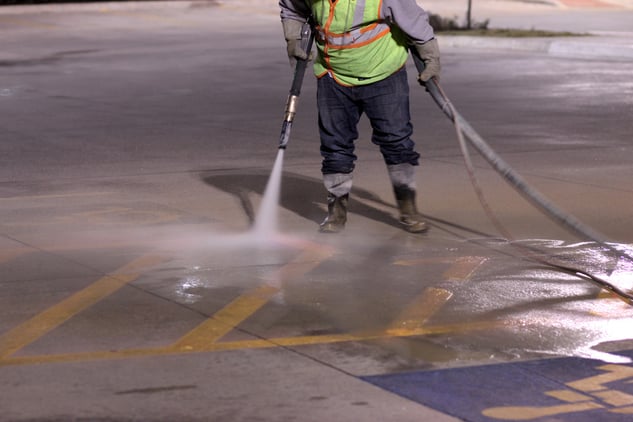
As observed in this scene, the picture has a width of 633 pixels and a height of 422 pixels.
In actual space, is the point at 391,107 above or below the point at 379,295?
above

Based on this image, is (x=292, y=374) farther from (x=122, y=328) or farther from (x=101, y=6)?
(x=101, y=6)

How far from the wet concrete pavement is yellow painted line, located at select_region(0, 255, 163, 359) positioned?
0.02 meters

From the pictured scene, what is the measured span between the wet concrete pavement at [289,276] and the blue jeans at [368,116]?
0.48 metres

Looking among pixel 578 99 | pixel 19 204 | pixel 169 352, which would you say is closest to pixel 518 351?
pixel 169 352

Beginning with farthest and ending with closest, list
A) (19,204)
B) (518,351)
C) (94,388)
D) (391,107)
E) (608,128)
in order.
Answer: (608,128), (19,204), (391,107), (518,351), (94,388)

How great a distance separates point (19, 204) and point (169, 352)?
13.3 ft

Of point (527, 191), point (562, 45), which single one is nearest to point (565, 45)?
point (562, 45)

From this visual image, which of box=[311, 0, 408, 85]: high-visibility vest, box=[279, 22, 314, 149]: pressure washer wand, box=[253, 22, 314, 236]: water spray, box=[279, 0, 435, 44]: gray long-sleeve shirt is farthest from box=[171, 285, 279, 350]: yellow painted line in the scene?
box=[279, 0, 435, 44]: gray long-sleeve shirt

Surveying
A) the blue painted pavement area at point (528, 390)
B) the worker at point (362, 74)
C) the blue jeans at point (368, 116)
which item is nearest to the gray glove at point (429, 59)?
the worker at point (362, 74)

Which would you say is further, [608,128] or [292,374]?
[608,128]

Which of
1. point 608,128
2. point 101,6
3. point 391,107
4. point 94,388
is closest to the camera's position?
point 94,388

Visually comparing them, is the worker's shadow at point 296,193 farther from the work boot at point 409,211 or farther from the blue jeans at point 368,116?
the blue jeans at point 368,116

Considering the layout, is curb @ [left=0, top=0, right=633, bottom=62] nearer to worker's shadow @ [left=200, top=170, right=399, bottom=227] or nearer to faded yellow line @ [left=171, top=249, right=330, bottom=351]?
worker's shadow @ [left=200, top=170, right=399, bottom=227]

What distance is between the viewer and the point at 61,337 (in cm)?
576
